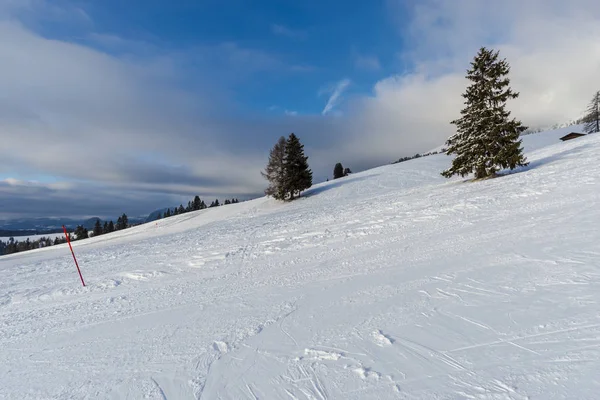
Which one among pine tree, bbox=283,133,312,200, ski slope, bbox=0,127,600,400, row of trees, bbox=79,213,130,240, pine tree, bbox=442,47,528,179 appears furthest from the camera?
row of trees, bbox=79,213,130,240

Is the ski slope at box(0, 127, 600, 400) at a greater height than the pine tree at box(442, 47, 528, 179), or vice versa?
the pine tree at box(442, 47, 528, 179)

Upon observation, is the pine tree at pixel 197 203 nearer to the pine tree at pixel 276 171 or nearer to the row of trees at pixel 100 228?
the row of trees at pixel 100 228

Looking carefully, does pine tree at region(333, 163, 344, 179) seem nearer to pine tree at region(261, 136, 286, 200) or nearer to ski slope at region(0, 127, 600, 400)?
pine tree at region(261, 136, 286, 200)

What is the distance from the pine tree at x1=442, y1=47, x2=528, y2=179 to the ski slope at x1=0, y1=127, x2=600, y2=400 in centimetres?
1055

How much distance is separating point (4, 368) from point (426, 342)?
6423 mm

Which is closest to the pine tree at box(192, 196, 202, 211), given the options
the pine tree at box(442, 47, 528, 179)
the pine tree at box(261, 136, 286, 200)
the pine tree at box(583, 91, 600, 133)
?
the pine tree at box(261, 136, 286, 200)

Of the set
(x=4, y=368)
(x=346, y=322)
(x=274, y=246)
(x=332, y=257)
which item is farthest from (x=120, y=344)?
(x=274, y=246)

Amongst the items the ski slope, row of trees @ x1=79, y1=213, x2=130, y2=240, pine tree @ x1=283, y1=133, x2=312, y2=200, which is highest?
pine tree @ x1=283, y1=133, x2=312, y2=200

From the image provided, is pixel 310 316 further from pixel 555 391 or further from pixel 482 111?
pixel 482 111

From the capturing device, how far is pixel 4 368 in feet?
14.0

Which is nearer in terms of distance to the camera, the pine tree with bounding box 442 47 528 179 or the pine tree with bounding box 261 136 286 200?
the pine tree with bounding box 442 47 528 179

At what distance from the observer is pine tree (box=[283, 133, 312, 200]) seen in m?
34.4

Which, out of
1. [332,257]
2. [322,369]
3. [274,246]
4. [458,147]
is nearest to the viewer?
[322,369]

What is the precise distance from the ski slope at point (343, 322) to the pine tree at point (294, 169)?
25.3 m
